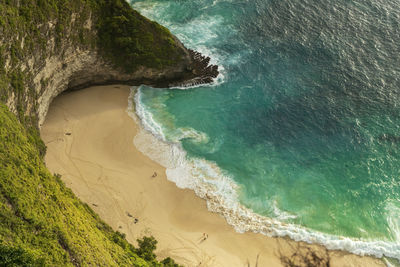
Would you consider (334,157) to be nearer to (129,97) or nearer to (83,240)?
(129,97)

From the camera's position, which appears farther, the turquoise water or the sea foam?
the turquoise water

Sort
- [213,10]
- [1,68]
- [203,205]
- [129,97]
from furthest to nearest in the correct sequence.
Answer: [213,10] < [129,97] < [203,205] < [1,68]

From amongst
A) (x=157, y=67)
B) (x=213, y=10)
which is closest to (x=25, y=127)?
(x=157, y=67)

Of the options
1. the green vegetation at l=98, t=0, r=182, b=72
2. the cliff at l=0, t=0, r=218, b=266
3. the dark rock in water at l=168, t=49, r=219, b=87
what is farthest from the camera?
the dark rock in water at l=168, t=49, r=219, b=87

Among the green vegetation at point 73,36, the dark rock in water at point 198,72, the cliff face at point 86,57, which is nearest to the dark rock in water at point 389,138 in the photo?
the dark rock in water at point 198,72

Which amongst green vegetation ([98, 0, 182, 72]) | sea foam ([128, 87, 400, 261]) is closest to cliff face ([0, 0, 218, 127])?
green vegetation ([98, 0, 182, 72])

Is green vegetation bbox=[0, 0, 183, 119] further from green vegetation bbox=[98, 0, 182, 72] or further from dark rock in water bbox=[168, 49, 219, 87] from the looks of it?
dark rock in water bbox=[168, 49, 219, 87]

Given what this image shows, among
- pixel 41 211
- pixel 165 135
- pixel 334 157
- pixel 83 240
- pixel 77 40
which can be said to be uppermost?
pixel 77 40

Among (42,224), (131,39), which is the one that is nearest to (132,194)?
(42,224)
